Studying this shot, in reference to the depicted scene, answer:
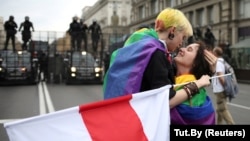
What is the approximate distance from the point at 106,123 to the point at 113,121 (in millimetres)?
43

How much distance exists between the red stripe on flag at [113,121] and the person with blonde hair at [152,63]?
12 cm

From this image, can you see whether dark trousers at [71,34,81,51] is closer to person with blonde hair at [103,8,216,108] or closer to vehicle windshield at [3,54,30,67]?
vehicle windshield at [3,54,30,67]

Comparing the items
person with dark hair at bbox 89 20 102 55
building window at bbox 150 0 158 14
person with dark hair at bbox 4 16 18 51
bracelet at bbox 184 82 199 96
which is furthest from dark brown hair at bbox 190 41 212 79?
building window at bbox 150 0 158 14

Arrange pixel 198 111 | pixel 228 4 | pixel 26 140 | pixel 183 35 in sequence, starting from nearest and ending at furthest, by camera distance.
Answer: pixel 26 140 < pixel 198 111 < pixel 183 35 < pixel 228 4

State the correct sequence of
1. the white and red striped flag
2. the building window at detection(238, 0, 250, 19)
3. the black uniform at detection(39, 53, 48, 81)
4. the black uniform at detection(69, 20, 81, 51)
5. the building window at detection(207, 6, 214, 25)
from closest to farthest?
the white and red striped flag, the black uniform at detection(39, 53, 48, 81), the black uniform at detection(69, 20, 81, 51), the building window at detection(238, 0, 250, 19), the building window at detection(207, 6, 214, 25)

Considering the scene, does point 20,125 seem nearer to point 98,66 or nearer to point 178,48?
point 178,48

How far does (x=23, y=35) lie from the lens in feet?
96.1

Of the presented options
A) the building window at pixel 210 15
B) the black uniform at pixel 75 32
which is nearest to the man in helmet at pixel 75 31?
the black uniform at pixel 75 32

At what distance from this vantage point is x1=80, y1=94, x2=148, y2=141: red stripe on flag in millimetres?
2482

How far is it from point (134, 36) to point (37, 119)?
861 mm

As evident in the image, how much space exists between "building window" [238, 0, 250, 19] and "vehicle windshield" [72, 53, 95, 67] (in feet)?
74.7

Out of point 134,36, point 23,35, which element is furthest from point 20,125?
point 23,35

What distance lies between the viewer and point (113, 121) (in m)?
2.50

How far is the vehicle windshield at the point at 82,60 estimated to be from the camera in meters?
25.4
